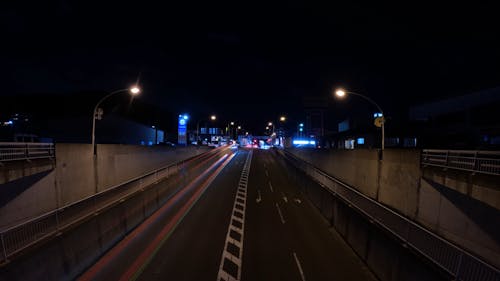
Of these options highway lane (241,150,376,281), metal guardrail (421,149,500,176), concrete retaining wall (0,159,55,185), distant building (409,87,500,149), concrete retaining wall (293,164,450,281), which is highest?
distant building (409,87,500,149)

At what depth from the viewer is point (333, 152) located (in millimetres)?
32750

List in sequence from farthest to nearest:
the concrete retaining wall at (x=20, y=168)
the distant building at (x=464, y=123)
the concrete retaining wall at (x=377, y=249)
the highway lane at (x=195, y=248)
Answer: the distant building at (x=464, y=123) → the concrete retaining wall at (x=20, y=168) → the highway lane at (x=195, y=248) → the concrete retaining wall at (x=377, y=249)

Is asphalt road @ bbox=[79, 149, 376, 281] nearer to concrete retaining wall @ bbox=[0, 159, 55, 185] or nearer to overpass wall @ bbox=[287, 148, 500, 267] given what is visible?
overpass wall @ bbox=[287, 148, 500, 267]

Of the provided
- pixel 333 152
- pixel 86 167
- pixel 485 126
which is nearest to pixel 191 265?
pixel 86 167

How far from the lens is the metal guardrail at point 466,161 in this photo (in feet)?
37.1

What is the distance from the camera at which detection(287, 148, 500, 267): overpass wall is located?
436 inches

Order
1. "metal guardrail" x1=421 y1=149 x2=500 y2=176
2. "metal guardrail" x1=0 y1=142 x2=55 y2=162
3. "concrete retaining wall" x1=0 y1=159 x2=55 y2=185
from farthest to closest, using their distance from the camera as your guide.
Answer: "metal guardrail" x1=0 y1=142 x2=55 y2=162
"concrete retaining wall" x1=0 y1=159 x2=55 y2=185
"metal guardrail" x1=421 y1=149 x2=500 y2=176

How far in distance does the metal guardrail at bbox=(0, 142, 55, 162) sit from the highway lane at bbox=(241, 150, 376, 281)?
39.9 ft

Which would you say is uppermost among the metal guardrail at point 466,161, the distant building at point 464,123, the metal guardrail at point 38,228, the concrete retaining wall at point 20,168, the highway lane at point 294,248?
the distant building at point 464,123

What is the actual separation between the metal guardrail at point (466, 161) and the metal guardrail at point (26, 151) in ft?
68.5

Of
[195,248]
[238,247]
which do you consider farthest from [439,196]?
[195,248]

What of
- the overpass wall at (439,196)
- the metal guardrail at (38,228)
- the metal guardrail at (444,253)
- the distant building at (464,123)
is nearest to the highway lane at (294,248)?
the metal guardrail at (444,253)

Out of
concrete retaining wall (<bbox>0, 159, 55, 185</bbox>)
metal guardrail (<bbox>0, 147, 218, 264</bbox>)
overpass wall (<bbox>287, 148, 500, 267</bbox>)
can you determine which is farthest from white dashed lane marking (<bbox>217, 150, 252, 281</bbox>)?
concrete retaining wall (<bbox>0, 159, 55, 185</bbox>)

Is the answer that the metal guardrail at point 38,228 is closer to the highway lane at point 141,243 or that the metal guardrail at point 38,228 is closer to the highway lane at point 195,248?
the highway lane at point 141,243
